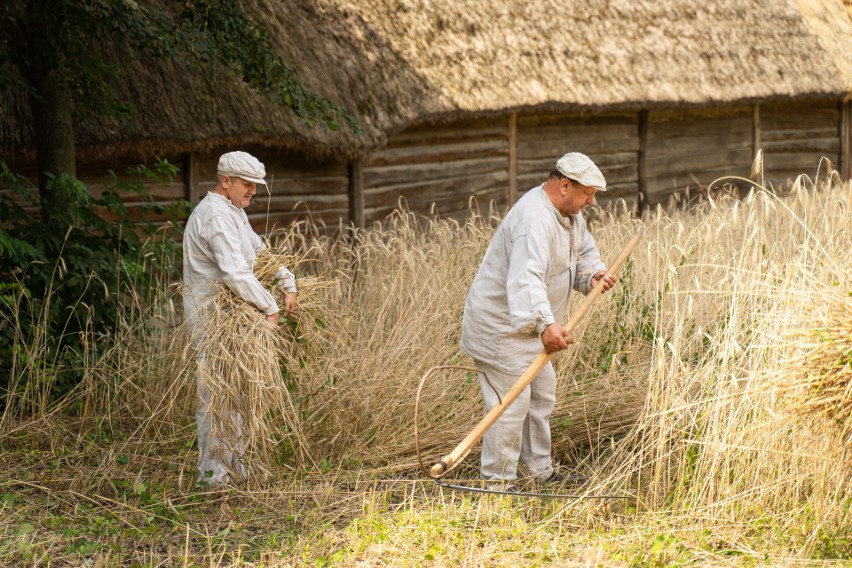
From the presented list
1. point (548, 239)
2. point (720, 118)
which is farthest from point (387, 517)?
point (720, 118)

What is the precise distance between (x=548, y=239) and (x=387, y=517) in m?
1.30

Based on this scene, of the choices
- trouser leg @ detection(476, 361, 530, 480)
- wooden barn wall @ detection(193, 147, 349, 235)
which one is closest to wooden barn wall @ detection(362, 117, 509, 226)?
wooden barn wall @ detection(193, 147, 349, 235)

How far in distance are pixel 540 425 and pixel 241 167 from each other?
1.74 m

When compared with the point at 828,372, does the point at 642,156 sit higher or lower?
higher

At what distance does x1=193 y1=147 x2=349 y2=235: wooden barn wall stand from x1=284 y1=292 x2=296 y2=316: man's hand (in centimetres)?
279

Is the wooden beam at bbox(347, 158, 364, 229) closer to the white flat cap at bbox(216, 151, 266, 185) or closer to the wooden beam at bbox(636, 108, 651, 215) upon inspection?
the white flat cap at bbox(216, 151, 266, 185)

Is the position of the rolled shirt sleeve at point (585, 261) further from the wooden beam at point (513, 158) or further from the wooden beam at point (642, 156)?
the wooden beam at point (642, 156)

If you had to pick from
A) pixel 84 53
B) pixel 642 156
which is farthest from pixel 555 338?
pixel 642 156

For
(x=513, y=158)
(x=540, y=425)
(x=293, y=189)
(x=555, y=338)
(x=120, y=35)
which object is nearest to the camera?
(x=555, y=338)

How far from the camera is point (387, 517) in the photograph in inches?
170

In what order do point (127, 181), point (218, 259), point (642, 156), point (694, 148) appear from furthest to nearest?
point (694, 148), point (642, 156), point (127, 181), point (218, 259)

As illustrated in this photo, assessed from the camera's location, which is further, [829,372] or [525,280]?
[525,280]

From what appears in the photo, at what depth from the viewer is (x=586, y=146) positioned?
11305mm

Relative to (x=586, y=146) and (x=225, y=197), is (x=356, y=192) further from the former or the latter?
(x=225, y=197)
